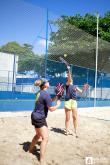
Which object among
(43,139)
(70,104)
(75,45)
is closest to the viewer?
(43,139)

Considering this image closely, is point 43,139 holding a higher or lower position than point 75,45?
lower

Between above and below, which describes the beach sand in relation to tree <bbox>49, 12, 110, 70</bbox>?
below

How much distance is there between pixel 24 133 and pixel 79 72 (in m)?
12.5

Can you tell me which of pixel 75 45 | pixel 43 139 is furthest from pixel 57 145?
pixel 75 45

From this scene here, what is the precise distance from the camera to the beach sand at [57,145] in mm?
5453

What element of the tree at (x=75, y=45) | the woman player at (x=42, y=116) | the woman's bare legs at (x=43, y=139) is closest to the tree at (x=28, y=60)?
the tree at (x=75, y=45)

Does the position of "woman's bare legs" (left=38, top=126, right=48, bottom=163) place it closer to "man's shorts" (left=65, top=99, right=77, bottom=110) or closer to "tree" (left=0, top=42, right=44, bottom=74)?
"man's shorts" (left=65, top=99, right=77, bottom=110)

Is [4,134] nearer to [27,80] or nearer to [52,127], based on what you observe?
[52,127]

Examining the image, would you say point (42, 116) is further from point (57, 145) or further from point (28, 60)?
point (28, 60)

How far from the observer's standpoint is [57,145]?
6449mm

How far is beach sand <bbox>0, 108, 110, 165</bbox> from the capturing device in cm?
545

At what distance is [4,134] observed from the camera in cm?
714

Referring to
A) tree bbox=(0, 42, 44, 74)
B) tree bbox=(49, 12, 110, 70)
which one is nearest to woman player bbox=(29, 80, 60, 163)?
tree bbox=(49, 12, 110, 70)

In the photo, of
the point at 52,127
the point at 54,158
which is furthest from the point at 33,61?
the point at 54,158
